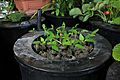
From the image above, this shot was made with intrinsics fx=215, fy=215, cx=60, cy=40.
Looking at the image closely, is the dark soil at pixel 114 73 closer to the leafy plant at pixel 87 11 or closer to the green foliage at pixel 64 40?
→ the green foliage at pixel 64 40

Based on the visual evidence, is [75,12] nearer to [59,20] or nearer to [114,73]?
[59,20]

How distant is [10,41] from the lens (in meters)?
1.62

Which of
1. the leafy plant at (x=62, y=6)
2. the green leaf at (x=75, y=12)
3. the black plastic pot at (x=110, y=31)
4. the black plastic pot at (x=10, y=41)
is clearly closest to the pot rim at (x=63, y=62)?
the black plastic pot at (x=110, y=31)

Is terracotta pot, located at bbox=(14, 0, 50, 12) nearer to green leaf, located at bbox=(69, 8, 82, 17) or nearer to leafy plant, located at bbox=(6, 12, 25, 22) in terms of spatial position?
leafy plant, located at bbox=(6, 12, 25, 22)

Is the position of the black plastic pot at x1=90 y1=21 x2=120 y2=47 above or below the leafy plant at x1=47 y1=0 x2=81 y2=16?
below

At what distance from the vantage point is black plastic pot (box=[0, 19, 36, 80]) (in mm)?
1561


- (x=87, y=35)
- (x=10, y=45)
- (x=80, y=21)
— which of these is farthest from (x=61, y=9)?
(x=87, y=35)

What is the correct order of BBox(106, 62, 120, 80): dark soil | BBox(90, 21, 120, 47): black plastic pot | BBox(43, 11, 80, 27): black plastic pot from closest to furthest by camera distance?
BBox(106, 62, 120, 80): dark soil < BBox(90, 21, 120, 47): black plastic pot < BBox(43, 11, 80, 27): black plastic pot

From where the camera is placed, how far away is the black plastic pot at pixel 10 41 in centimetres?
156

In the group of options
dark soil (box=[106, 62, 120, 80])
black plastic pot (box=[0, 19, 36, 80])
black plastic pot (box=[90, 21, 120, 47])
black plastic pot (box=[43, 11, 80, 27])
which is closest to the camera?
dark soil (box=[106, 62, 120, 80])

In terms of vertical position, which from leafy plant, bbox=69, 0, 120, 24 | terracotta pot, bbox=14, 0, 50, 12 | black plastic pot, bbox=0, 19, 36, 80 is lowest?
black plastic pot, bbox=0, 19, 36, 80

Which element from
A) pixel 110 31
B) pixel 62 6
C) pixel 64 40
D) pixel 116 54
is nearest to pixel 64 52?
pixel 64 40

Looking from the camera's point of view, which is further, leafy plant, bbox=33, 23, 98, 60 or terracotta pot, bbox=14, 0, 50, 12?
terracotta pot, bbox=14, 0, 50, 12

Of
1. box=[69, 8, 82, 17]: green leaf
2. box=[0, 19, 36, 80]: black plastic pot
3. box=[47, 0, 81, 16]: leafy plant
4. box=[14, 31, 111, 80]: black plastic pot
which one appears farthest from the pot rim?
box=[47, 0, 81, 16]: leafy plant
